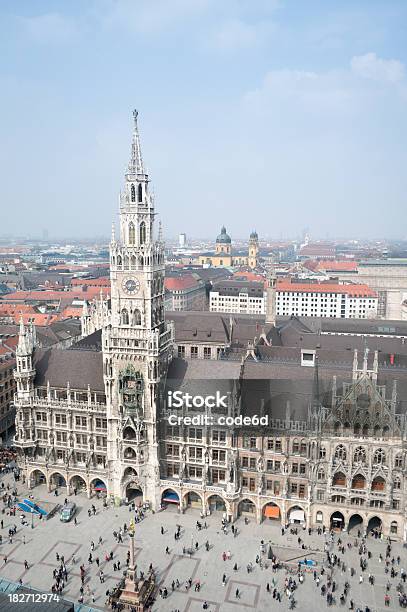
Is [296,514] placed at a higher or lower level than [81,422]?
lower

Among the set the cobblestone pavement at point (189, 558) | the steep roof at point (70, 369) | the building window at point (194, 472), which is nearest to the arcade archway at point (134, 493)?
the cobblestone pavement at point (189, 558)

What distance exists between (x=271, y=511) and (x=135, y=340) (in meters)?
31.1

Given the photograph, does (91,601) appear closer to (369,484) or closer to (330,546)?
(330,546)

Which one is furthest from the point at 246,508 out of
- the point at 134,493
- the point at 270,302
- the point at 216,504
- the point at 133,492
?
the point at 270,302

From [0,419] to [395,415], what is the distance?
232ft

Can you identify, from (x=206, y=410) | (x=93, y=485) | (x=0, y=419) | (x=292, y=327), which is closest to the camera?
(x=206, y=410)

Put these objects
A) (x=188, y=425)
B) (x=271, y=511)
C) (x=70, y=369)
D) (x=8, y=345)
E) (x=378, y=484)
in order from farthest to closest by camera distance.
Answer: (x=8, y=345) → (x=70, y=369) → (x=188, y=425) → (x=271, y=511) → (x=378, y=484)

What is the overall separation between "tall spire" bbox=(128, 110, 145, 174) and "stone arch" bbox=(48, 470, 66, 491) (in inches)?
1885

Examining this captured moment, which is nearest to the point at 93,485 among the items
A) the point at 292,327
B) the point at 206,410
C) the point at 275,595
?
the point at 206,410

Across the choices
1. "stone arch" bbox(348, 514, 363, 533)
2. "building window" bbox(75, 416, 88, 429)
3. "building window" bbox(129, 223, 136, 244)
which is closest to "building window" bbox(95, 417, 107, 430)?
"building window" bbox(75, 416, 88, 429)

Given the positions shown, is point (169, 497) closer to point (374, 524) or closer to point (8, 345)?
point (374, 524)

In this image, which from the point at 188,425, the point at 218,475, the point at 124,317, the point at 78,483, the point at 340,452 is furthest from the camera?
the point at 78,483

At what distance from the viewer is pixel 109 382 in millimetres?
74688

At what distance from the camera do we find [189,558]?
65250 mm
